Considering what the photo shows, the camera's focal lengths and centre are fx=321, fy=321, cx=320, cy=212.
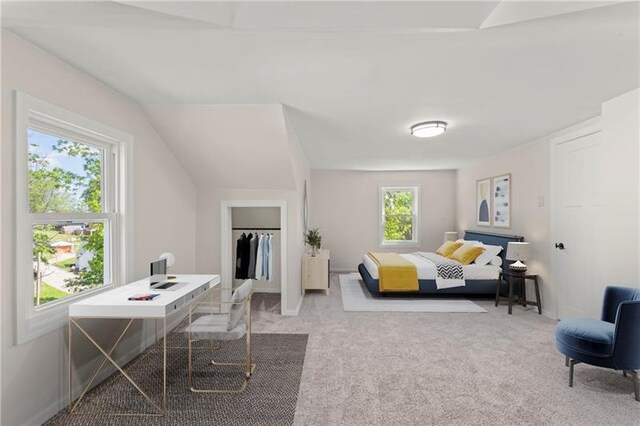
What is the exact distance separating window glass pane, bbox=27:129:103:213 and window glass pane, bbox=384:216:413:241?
20.2ft

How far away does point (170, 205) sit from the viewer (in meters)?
3.72

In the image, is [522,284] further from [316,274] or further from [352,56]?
[352,56]

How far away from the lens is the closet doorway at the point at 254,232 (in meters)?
4.38

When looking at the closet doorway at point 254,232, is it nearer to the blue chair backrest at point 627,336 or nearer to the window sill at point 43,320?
the window sill at point 43,320

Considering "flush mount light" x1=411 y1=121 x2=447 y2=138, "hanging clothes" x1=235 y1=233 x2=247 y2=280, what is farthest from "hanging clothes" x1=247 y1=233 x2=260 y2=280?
"flush mount light" x1=411 y1=121 x2=447 y2=138

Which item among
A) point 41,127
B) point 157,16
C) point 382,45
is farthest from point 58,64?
point 382,45

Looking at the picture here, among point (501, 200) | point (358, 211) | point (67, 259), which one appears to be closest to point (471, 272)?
point (501, 200)

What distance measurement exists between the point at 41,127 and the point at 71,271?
110 cm

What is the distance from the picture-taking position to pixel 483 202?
241 inches

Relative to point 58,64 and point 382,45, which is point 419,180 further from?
point 58,64

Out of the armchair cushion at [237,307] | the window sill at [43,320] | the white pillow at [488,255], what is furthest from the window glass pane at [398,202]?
the window sill at [43,320]

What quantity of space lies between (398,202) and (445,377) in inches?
214

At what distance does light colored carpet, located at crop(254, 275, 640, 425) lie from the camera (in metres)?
2.19

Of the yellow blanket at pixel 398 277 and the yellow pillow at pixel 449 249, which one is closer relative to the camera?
the yellow blanket at pixel 398 277
